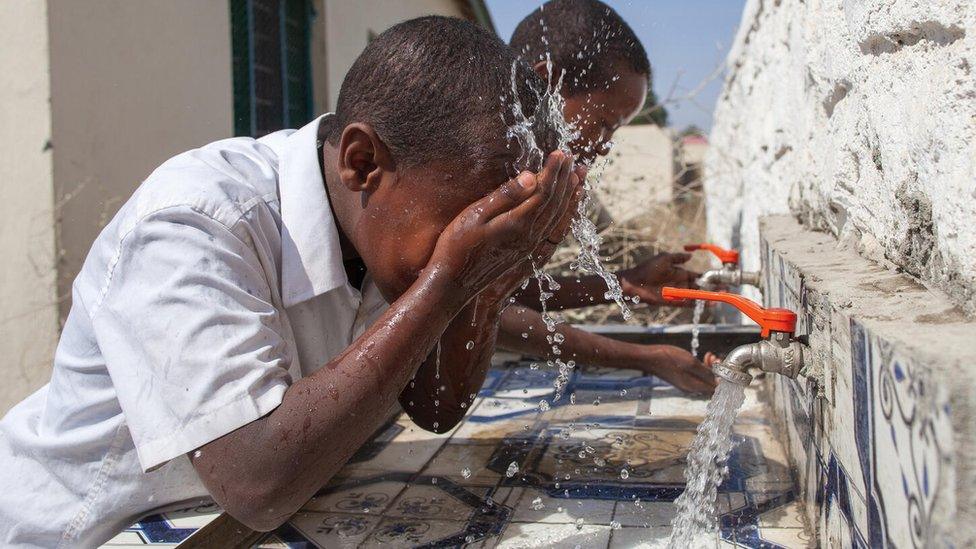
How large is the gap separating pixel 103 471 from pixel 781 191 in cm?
225

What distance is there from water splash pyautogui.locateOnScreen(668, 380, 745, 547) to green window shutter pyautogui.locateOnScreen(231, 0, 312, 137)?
4.60 metres

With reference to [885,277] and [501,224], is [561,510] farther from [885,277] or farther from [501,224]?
[885,277]

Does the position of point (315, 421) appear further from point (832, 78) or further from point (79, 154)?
point (79, 154)

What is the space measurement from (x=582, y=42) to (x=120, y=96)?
8.43 ft

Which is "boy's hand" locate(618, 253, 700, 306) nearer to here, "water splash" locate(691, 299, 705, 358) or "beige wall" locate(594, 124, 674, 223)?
"water splash" locate(691, 299, 705, 358)

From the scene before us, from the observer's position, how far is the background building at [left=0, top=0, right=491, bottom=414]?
358 centimetres

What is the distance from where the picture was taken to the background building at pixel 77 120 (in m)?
3.58

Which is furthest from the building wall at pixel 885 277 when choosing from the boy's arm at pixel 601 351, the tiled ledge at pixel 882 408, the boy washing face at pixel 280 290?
the boy washing face at pixel 280 290

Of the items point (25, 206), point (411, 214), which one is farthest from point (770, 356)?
point (25, 206)

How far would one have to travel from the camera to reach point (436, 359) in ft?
6.02

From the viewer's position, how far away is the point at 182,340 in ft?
3.86

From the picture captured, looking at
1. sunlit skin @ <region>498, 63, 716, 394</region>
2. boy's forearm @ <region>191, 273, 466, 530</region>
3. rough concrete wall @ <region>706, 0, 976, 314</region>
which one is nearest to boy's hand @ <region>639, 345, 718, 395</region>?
sunlit skin @ <region>498, 63, 716, 394</region>

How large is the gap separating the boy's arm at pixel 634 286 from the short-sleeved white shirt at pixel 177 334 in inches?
41.0

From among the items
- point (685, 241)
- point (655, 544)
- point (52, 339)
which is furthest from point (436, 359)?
point (685, 241)
